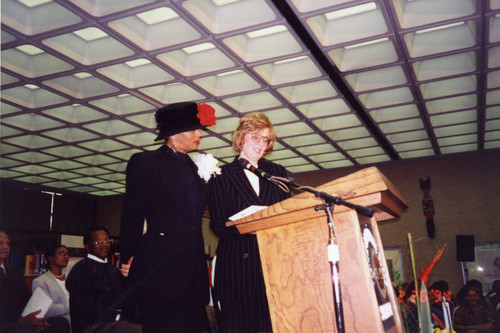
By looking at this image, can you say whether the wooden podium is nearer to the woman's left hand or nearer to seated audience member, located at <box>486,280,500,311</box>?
the woman's left hand

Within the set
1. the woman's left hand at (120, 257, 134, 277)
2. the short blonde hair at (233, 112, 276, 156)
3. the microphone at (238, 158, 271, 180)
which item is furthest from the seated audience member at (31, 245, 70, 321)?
the microphone at (238, 158, 271, 180)

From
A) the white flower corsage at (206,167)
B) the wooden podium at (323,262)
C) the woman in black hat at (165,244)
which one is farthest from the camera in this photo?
the white flower corsage at (206,167)

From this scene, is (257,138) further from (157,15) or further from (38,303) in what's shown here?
(38,303)

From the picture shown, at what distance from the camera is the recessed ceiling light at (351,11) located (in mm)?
4757

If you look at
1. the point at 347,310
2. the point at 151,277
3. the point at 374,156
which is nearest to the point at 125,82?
the point at 151,277

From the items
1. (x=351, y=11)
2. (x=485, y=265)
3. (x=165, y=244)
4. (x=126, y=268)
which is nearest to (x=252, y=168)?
(x=165, y=244)

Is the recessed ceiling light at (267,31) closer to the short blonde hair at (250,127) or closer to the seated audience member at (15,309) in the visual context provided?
the short blonde hair at (250,127)

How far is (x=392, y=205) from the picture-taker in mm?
1570

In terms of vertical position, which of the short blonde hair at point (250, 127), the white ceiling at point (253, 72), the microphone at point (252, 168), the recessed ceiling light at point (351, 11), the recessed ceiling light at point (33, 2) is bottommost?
the microphone at point (252, 168)

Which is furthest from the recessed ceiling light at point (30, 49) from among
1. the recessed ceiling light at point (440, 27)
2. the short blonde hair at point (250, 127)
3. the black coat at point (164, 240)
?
the recessed ceiling light at point (440, 27)

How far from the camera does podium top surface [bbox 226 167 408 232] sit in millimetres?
1336

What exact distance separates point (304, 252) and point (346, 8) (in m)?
3.90

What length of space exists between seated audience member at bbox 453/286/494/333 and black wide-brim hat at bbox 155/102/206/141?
4.88m

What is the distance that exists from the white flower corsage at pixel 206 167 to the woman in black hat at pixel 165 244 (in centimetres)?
4
